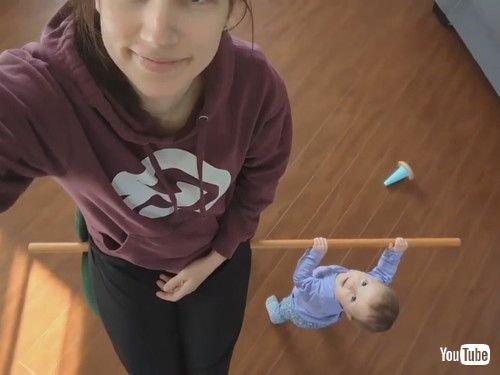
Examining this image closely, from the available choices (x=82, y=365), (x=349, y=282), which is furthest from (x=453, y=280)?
(x=82, y=365)

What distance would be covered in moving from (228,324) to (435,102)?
1268 mm

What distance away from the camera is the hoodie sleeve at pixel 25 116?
656mm

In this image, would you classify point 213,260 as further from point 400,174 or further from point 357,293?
point 400,174

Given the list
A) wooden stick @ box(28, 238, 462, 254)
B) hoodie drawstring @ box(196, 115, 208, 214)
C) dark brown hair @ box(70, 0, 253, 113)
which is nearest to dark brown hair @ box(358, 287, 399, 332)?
wooden stick @ box(28, 238, 462, 254)

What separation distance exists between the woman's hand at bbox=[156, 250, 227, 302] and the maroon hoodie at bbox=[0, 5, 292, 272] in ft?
0.07

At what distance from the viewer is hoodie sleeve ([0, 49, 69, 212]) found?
2.15ft

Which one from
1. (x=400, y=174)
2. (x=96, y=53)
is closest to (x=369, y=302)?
(x=400, y=174)

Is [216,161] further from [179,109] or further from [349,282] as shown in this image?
[349,282]

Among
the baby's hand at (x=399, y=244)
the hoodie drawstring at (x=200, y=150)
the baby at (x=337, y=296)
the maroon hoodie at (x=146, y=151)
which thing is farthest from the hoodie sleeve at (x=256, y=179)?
the baby's hand at (x=399, y=244)

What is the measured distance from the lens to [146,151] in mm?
799

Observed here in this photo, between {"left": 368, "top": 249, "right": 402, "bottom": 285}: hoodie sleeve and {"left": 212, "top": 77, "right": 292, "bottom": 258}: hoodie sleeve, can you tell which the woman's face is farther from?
{"left": 368, "top": 249, "right": 402, "bottom": 285}: hoodie sleeve

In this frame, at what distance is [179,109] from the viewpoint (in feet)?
2.66

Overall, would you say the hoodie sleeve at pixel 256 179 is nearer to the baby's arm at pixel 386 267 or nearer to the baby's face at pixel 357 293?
the baby's face at pixel 357 293

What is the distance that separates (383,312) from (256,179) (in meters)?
0.54
